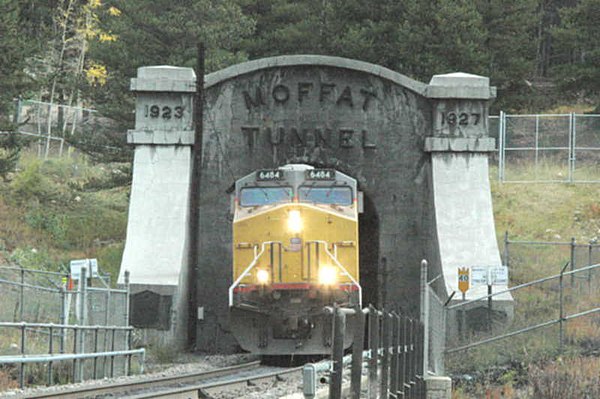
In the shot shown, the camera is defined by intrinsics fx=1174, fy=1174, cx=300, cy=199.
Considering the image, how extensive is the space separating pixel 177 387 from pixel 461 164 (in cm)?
1400

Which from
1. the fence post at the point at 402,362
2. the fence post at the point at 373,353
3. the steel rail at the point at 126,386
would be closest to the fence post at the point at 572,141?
the steel rail at the point at 126,386

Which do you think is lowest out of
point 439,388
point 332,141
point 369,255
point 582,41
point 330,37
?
point 439,388

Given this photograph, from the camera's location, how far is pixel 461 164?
1225 inches

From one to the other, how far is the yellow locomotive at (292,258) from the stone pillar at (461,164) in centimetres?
562

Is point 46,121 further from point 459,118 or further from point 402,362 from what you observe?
point 402,362

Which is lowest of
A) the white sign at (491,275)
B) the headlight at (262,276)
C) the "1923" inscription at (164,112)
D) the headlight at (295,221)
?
the headlight at (262,276)

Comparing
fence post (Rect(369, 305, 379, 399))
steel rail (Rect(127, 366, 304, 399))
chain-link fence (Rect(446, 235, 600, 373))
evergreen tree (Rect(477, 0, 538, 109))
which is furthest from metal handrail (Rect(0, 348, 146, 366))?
evergreen tree (Rect(477, 0, 538, 109))

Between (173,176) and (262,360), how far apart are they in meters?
6.66

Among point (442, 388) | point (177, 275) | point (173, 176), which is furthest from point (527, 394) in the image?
point (173, 176)

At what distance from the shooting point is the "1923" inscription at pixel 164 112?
3128cm

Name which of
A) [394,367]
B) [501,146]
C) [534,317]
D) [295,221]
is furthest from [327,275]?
[501,146]

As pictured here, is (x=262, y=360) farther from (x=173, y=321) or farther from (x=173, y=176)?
(x=173, y=176)

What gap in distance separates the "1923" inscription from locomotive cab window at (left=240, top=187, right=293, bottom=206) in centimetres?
619

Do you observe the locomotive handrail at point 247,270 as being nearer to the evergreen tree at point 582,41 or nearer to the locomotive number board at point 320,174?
the locomotive number board at point 320,174
